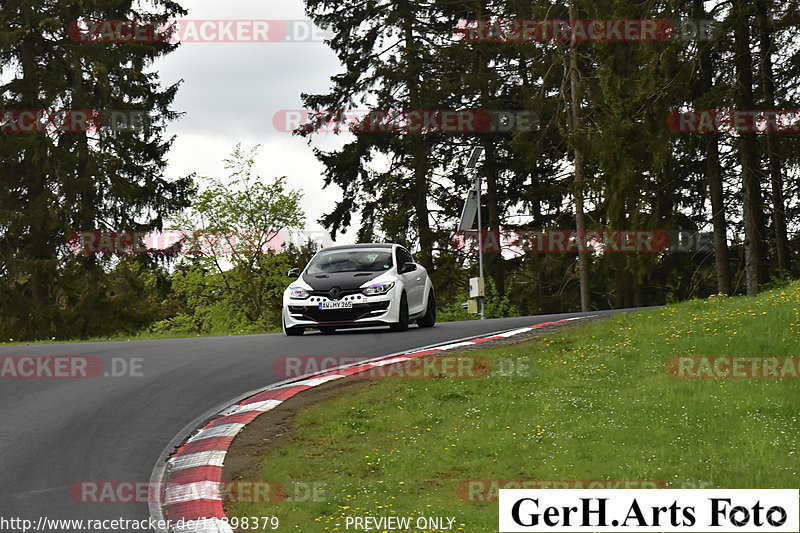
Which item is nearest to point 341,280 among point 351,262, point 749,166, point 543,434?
point 351,262

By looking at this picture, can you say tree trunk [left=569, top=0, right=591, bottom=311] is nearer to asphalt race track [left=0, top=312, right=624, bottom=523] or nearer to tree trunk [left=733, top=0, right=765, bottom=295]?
tree trunk [left=733, top=0, right=765, bottom=295]

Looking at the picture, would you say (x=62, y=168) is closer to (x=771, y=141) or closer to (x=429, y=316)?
(x=429, y=316)

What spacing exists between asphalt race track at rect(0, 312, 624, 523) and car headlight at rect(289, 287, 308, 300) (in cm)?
78

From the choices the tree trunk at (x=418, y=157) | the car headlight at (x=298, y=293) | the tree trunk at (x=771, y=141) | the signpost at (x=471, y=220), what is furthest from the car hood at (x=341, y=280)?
the tree trunk at (x=418, y=157)

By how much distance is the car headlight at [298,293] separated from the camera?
17.2 meters

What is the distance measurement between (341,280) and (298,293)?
2.84 feet

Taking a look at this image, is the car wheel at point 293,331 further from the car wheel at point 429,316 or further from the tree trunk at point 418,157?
the tree trunk at point 418,157

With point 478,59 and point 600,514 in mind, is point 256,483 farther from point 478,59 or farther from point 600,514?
point 478,59

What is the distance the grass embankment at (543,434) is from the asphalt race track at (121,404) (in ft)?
4.45

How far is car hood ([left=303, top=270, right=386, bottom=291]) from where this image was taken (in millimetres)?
17031

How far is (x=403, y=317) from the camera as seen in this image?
17469mm

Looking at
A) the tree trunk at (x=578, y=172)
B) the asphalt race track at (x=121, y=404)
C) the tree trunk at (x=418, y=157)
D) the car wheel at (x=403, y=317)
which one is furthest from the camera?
the tree trunk at (x=418, y=157)

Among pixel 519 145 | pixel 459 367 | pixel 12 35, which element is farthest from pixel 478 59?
pixel 459 367

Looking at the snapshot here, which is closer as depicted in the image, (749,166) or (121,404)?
(121,404)
